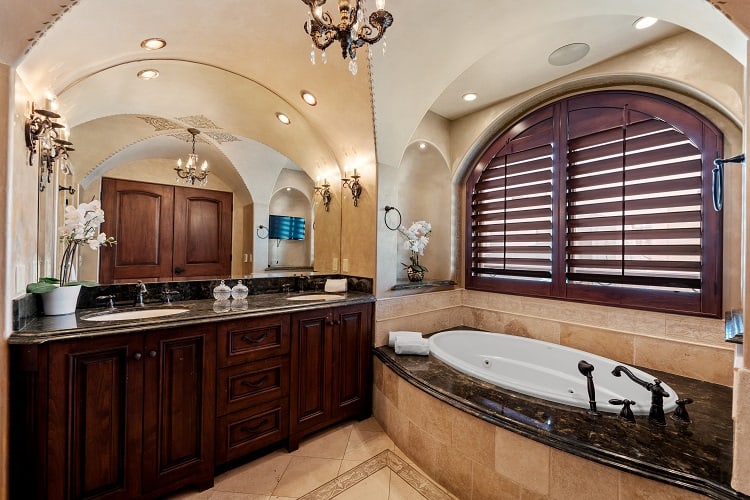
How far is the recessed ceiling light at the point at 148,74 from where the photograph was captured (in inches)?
76.4

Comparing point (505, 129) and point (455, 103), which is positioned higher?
point (455, 103)

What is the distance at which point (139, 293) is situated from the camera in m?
1.94

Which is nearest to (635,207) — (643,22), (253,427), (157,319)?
(643,22)

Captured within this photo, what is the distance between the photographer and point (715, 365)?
6.05ft

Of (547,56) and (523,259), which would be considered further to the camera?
(523,259)

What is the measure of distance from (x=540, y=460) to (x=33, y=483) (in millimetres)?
2167

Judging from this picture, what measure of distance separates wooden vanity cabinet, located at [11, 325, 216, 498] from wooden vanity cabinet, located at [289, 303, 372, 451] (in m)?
0.53

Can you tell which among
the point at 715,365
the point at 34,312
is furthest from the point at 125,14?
the point at 715,365

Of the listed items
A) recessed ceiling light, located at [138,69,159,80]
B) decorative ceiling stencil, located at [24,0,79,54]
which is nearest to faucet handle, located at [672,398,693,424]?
decorative ceiling stencil, located at [24,0,79,54]

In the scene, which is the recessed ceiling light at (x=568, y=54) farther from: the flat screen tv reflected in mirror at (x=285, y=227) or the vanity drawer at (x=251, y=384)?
the vanity drawer at (x=251, y=384)

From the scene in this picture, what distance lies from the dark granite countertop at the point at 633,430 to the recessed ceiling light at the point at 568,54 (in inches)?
88.5

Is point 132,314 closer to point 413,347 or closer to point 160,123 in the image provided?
point 160,123

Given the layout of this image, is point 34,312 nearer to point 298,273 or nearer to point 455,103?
point 298,273

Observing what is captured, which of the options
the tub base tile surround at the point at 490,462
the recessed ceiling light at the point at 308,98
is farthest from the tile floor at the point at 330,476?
the recessed ceiling light at the point at 308,98
